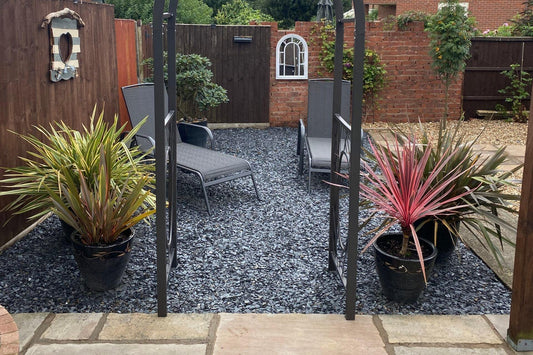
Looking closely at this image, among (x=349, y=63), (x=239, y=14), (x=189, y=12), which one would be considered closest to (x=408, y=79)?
(x=349, y=63)

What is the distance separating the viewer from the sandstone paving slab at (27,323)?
113 inches

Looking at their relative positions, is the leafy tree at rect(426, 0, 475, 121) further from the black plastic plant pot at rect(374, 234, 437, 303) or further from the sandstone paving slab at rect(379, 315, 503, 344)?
the sandstone paving slab at rect(379, 315, 503, 344)

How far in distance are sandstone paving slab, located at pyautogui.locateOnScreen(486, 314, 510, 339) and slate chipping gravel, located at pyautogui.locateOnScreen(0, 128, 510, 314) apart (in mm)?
104

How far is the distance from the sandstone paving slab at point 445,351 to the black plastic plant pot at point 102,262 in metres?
1.60

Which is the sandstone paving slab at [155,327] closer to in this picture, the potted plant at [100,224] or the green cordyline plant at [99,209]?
the potted plant at [100,224]

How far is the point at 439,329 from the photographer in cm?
302

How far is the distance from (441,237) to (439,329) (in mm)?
848

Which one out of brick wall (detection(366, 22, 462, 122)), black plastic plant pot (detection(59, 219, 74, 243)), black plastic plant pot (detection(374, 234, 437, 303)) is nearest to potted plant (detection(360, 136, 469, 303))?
black plastic plant pot (detection(374, 234, 437, 303))

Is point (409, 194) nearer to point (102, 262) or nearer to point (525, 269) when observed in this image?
point (525, 269)

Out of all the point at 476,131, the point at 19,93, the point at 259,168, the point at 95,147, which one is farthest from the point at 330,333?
the point at 476,131

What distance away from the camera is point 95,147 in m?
3.86

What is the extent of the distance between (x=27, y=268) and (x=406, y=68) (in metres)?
7.54

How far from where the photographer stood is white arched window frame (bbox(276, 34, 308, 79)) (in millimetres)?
9438

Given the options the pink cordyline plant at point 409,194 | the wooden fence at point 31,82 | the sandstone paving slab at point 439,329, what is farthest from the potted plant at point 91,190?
the sandstone paving slab at point 439,329
